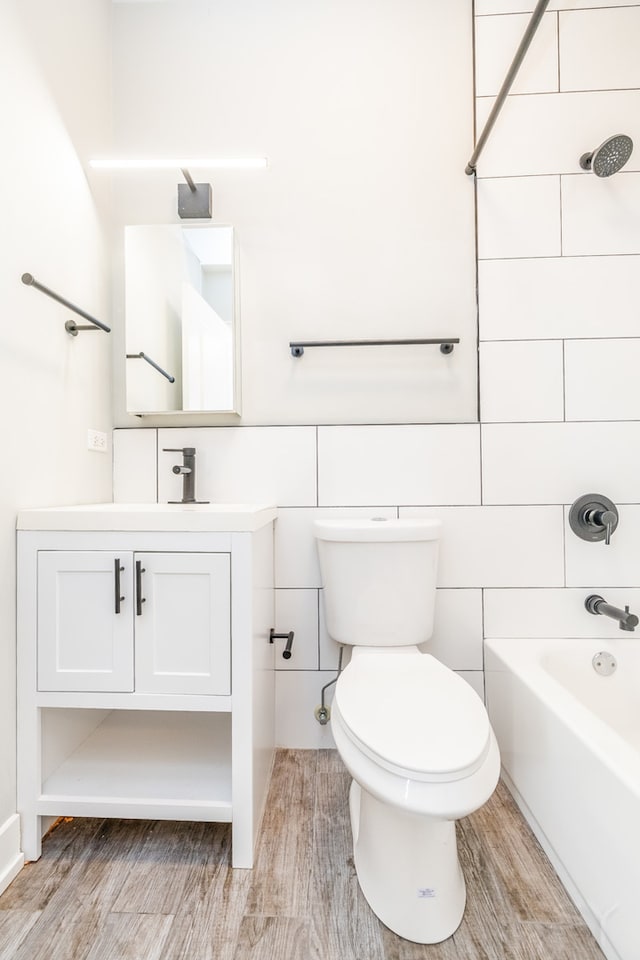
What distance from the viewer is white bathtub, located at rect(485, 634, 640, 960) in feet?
2.77

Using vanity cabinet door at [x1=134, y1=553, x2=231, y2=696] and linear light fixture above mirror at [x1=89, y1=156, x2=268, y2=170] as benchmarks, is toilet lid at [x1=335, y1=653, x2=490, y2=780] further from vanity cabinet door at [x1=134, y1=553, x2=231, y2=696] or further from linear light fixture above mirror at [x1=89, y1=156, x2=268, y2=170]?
linear light fixture above mirror at [x1=89, y1=156, x2=268, y2=170]

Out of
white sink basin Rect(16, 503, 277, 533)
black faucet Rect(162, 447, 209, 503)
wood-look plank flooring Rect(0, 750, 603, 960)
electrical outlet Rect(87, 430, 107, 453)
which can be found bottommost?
wood-look plank flooring Rect(0, 750, 603, 960)

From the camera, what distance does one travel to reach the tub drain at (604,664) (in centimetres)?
143

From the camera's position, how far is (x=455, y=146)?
157 centimetres

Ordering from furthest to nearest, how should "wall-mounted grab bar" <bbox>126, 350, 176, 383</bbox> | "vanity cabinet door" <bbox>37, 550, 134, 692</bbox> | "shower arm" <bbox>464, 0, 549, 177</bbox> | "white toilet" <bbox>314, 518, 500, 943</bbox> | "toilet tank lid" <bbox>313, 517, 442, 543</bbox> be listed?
"wall-mounted grab bar" <bbox>126, 350, 176, 383</bbox>, "toilet tank lid" <bbox>313, 517, 442, 543</bbox>, "vanity cabinet door" <bbox>37, 550, 134, 692</bbox>, "shower arm" <bbox>464, 0, 549, 177</bbox>, "white toilet" <bbox>314, 518, 500, 943</bbox>

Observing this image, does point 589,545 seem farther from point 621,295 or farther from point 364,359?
point 364,359

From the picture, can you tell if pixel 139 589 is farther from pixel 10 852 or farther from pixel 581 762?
pixel 581 762

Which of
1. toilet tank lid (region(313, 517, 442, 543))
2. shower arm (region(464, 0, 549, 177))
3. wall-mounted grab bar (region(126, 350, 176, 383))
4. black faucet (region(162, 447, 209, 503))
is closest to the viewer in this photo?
shower arm (region(464, 0, 549, 177))

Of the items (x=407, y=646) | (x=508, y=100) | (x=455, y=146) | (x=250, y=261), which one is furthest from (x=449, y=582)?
(x=508, y=100)

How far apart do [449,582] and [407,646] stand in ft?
0.95

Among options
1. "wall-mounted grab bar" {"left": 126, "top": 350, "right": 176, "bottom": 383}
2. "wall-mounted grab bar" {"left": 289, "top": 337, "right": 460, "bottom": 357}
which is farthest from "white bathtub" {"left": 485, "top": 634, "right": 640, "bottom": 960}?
"wall-mounted grab bar" {"left": 126, "top": 350, "right": 176, "bottom": 383}

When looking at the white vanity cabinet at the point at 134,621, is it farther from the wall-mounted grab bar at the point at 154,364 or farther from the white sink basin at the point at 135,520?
the wall-mounted grab bar at the point at 154,364

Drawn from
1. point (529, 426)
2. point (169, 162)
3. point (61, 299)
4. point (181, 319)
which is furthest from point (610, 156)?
point (61, 299)

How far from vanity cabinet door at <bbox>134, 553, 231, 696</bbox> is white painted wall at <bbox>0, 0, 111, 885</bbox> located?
12.8 inches
